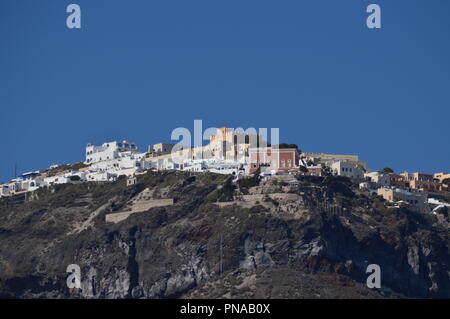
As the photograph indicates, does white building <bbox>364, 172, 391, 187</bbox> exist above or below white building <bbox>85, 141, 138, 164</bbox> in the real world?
below

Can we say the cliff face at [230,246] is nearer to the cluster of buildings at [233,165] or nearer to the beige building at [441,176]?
the cluster of buildings at [233,165]

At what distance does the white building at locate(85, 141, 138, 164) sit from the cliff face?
19.0m

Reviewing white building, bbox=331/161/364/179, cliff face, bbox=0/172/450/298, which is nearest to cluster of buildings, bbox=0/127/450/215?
white building, bbox=331/161/364/179

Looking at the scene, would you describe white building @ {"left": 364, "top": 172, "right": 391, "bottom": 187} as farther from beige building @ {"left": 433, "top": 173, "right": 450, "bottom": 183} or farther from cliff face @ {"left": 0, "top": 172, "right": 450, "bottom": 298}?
beige building @ {"left": 433, "top": 173, "right": 450, "bottom": 183}

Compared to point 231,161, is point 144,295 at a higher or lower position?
lower

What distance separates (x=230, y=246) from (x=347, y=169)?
23.6m

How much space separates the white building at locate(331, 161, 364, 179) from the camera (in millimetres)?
117125

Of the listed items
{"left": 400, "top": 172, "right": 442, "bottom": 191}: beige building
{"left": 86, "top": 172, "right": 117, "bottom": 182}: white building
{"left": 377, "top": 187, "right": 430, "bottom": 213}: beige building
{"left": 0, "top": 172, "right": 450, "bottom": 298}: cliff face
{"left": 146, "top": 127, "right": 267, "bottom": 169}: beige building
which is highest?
{"left": 146, "top": 127, "right": 267, "bottom": 169}: beige building

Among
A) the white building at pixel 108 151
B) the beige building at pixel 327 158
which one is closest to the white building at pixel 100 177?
the white building at pixel 108 151

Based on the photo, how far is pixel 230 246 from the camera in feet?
322
